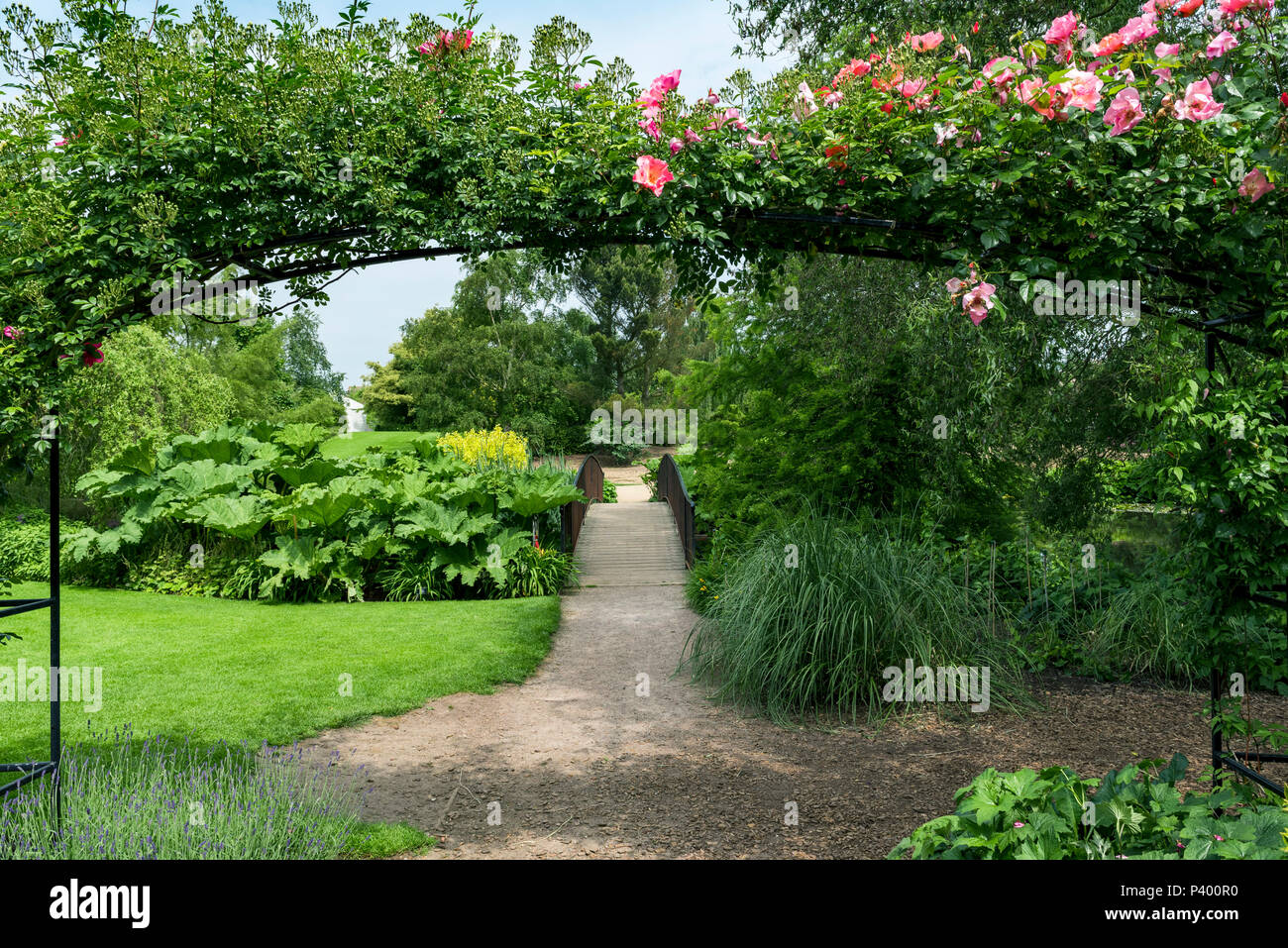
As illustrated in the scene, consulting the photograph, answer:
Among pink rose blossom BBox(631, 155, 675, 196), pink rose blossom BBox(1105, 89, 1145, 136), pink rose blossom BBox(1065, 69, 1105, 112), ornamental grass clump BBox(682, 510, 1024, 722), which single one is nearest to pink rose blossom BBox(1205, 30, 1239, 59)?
pink rose blossom BBox(1105, 89, 1145, 136)

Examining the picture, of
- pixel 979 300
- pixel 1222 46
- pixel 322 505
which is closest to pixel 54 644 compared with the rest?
pixel 979 300

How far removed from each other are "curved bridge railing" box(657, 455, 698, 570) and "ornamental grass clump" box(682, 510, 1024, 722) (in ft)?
17.7

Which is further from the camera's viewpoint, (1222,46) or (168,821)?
(168,821)

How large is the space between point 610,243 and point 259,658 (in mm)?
5761

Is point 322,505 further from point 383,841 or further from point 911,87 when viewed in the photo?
point 911,87

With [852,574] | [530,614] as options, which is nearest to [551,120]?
[852,574]

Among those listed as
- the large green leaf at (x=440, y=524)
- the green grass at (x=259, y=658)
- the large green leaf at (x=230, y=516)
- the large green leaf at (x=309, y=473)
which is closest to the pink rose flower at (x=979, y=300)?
the green grass at (x=259, y=658)

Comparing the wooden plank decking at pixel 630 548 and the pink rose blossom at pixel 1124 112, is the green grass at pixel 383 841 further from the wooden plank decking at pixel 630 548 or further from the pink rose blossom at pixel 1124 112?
the wooden plank decking at pixel 630 548

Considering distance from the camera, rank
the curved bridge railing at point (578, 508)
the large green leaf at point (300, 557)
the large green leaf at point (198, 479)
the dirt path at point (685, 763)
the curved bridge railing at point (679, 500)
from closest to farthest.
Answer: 1. the dirt path at point (685, 763)
2. the large green leaf at point (300, 557)
3. the large green leaf at point (198, 479)
4. the curved bridge railing at point (679, 500)
5. the curved bridge railing at point (578, 508)

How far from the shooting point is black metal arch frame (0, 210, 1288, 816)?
3482 mm

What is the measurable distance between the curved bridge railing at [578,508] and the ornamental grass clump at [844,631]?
20.0 feet

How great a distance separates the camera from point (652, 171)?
329 cm

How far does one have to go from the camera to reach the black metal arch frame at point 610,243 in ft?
11.4

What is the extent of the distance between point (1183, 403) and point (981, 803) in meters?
1.65
